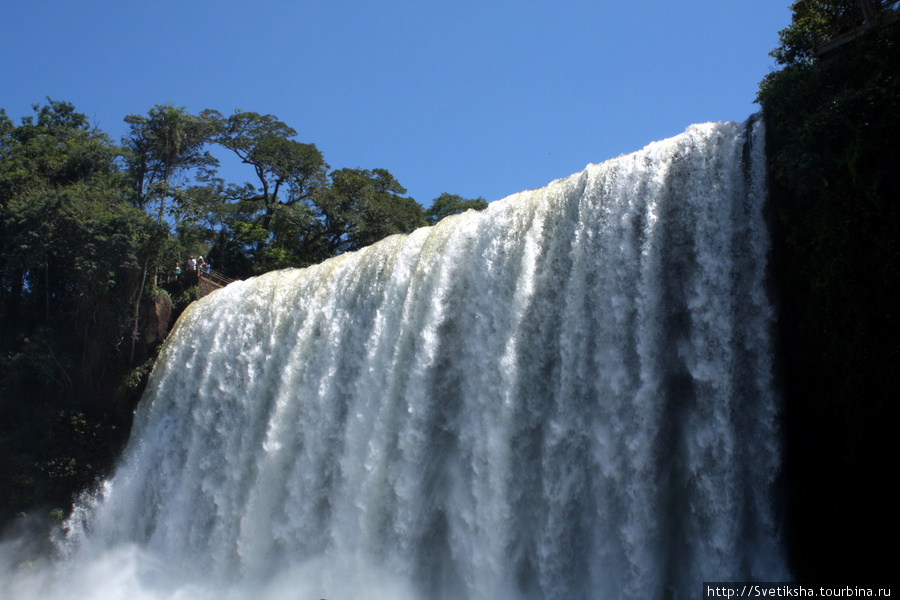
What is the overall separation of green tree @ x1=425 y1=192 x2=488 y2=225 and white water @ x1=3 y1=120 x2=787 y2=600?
2033 cm

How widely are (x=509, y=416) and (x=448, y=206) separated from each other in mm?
25544

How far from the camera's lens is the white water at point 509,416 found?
949 cm

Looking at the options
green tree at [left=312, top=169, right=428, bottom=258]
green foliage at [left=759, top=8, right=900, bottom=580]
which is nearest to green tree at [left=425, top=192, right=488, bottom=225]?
green tree at [left=312, top=169, right=428, bottom=258]

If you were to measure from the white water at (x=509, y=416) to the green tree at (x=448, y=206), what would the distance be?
66.7 ft

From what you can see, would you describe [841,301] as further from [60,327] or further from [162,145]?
[162,145]

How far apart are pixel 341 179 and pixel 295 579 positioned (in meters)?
20.4

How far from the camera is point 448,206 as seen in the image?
117 ft

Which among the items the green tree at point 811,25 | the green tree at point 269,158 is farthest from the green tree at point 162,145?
the green tree at point 811,25

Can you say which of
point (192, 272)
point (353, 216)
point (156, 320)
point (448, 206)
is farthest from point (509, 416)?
point (448, 206)

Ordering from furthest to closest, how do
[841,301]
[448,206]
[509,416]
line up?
[448,206] → [509,416] → [841,301]

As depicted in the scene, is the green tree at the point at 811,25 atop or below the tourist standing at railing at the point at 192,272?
atop

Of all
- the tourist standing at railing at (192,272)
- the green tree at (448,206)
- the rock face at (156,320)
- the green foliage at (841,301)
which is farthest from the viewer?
the green tree at (448,206)

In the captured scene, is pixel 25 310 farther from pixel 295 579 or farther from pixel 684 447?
pixel 684 447

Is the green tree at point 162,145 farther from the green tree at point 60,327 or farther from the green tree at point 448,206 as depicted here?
the green tree at point 448,206
